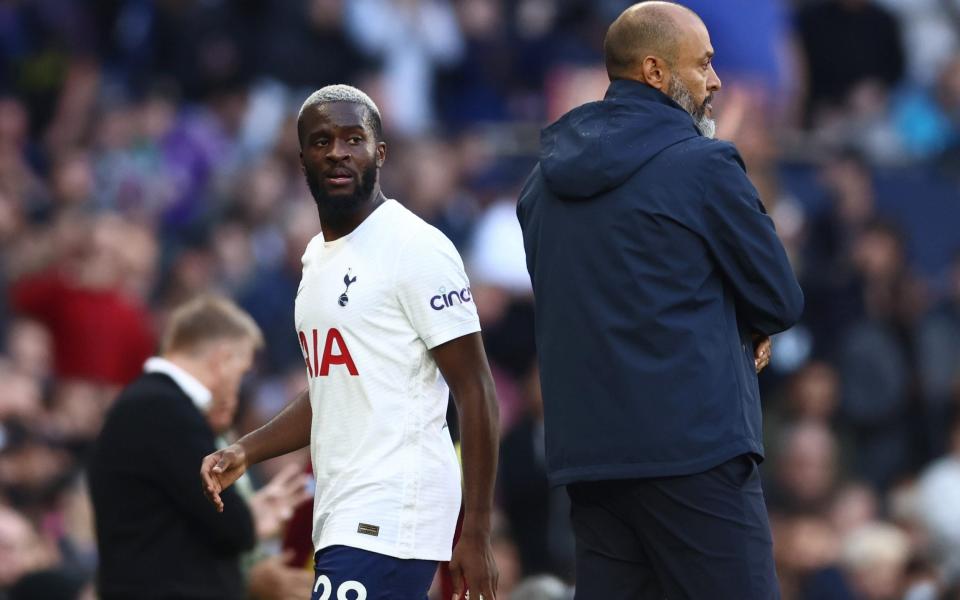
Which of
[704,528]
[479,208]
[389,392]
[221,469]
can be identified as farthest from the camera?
[479,208]

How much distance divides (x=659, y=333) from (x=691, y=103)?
73 cm

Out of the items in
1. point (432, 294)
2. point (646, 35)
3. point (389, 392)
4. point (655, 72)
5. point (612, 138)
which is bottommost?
point (389, 392)

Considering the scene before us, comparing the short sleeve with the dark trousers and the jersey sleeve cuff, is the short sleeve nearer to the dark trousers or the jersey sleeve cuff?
the jersey sleeve cuff

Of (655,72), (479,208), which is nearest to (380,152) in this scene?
(655,72)

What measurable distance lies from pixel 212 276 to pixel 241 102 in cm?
236

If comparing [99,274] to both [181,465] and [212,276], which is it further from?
[181,465]

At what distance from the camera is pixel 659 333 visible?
5020mm

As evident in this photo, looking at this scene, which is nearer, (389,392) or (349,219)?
(389,392)

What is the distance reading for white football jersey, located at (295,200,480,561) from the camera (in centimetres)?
509

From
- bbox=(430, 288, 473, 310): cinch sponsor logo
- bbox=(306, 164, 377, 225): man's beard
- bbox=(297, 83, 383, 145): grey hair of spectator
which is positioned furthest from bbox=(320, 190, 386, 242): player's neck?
bbox=(430, 288, 473, 310): cinch sponsor logo

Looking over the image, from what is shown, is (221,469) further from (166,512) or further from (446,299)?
(166,512)

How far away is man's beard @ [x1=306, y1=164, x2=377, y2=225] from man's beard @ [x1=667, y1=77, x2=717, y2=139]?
2.90 feet

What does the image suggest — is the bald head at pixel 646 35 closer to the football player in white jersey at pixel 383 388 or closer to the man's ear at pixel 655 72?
the man's ear at pixel 655 72

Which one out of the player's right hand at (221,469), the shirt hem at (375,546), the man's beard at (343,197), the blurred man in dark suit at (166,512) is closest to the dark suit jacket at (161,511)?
the blurred man in dark suit at (166,512)
